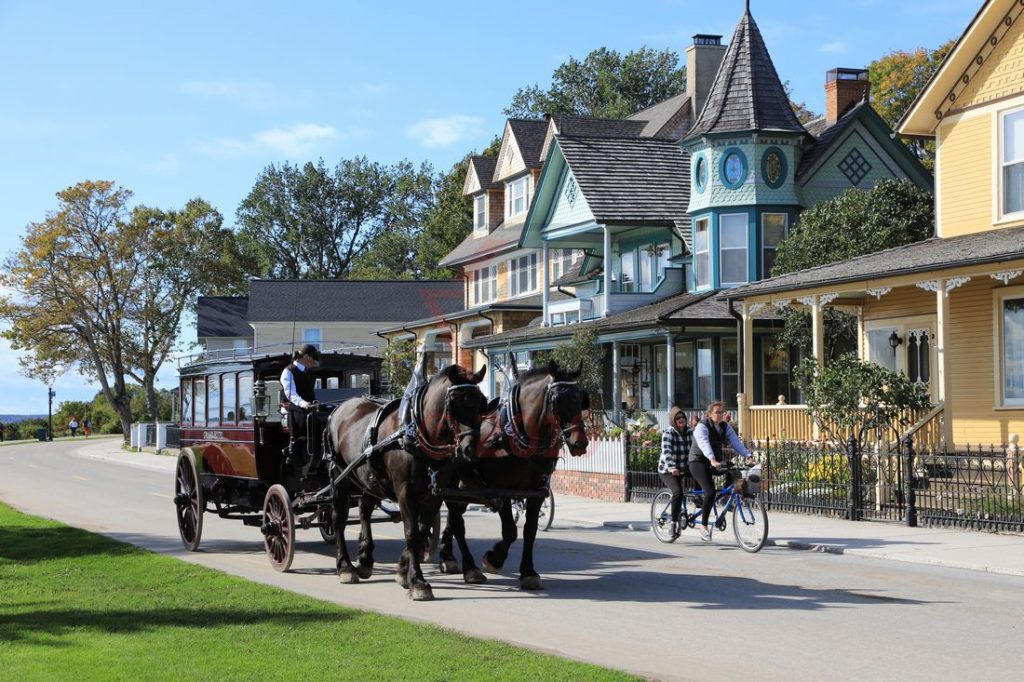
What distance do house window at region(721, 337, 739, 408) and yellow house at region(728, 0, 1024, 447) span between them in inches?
296

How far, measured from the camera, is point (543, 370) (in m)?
13.0

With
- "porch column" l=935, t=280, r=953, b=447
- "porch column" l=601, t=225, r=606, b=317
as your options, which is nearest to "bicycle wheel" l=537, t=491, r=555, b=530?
"porch column" l=935, t=280, r=953, b=447

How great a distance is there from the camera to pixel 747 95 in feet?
117

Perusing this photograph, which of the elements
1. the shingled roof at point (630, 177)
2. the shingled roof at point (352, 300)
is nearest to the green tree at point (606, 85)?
the shingled roof at point (352, 300)

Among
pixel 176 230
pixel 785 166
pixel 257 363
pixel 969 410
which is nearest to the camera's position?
pixel 257 363

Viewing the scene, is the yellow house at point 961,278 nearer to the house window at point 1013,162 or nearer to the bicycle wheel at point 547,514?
the house window at point 1013,162

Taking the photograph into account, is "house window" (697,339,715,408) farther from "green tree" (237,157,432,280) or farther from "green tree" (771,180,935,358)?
"green tree" (237,157,432,280)

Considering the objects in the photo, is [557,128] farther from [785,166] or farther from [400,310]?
[400,310]

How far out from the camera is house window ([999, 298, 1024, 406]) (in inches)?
941

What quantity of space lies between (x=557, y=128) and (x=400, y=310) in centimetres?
3369

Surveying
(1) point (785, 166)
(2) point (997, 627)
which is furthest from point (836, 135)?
(2) point (997, 627)

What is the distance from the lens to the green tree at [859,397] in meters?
22.1

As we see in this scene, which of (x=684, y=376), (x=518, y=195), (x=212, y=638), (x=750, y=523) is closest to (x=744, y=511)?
(x=750, y=523)

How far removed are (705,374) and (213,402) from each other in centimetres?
2141
